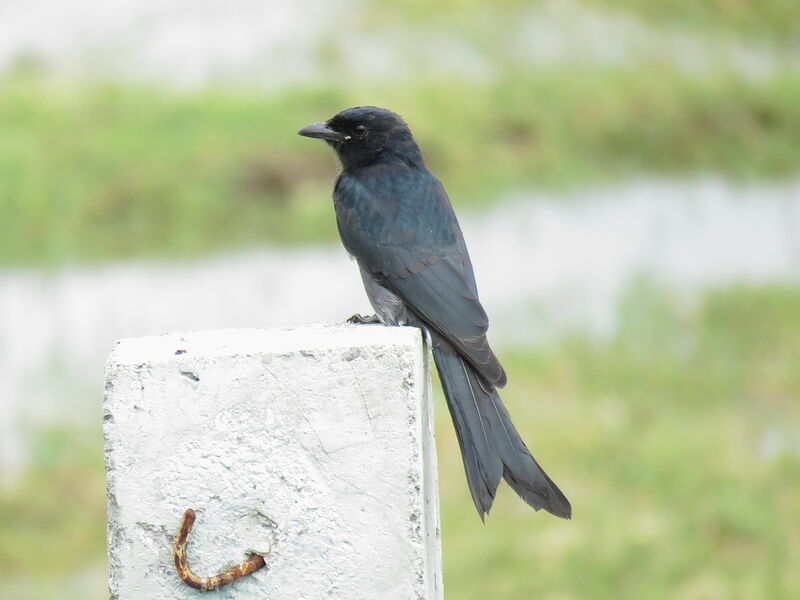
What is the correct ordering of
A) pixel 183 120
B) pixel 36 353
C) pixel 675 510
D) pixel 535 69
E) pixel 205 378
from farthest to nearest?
pixel 535 69
pixel 183 120
pixel 36 353
pixel 675 510
pixel 205 378

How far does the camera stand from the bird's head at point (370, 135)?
434 centimetres

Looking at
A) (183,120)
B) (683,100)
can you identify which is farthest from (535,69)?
(183,120)

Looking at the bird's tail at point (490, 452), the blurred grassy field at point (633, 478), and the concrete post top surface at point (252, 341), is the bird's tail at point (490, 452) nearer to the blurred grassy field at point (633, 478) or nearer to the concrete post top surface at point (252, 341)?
the concrete post top surface at point (252, 341)

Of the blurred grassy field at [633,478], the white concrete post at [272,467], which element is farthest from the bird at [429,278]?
the blurred grassy field at [633,478]

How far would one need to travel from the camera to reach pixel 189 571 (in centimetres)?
225

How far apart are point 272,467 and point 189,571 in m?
0.24

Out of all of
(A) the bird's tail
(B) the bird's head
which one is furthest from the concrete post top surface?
(B) the bird's head

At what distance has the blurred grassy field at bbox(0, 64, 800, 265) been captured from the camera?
7.96 metres

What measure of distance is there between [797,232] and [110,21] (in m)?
5.01

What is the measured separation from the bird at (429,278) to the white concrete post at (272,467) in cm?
69

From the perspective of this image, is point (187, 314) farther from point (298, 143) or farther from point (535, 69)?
point (535, 69)

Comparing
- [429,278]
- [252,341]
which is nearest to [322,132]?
[429,278]

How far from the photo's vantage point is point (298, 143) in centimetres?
837

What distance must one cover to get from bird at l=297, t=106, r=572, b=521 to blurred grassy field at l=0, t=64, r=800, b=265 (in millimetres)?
3659
